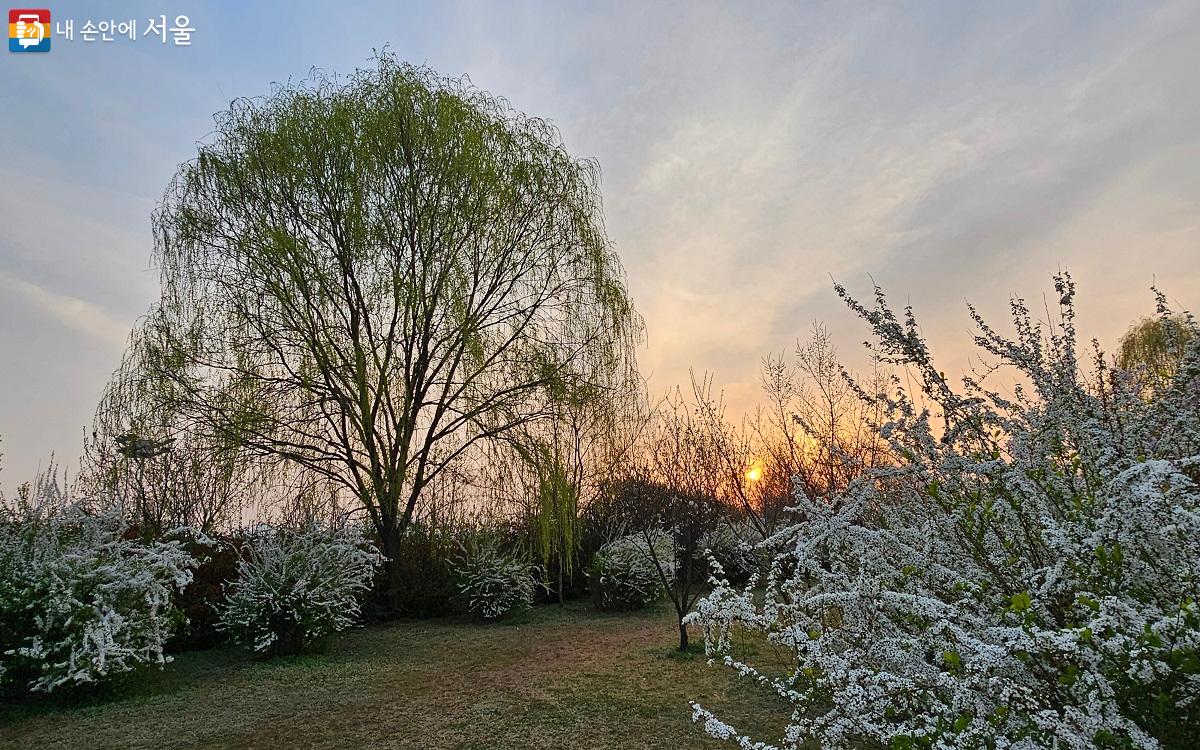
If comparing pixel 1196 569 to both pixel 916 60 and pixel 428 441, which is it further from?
pixel 428 441

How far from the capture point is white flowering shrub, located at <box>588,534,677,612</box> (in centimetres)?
1003

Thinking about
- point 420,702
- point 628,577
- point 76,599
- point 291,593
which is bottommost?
point 420,702

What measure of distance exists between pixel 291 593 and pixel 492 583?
3380 millimetres

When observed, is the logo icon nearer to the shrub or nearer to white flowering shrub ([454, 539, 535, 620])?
the shrub

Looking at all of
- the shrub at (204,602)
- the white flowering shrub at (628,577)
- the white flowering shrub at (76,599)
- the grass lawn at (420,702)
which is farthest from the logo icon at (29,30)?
the white flowering shrub at (628,577)

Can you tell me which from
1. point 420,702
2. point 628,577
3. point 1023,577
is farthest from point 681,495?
point 1023,577

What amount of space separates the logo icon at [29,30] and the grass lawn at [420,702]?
6.10 m

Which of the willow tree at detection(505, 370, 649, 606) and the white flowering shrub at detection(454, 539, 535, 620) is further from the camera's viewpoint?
the white flowering shrub at detection(454, 539, 535, 620)

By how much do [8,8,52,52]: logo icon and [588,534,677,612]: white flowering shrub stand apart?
30.2 ft

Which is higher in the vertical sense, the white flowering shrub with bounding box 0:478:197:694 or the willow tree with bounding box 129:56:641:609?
the willow tree with bounding box 129:56:641:609

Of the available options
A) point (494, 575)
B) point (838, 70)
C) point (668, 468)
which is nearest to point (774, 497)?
point (668, 468)

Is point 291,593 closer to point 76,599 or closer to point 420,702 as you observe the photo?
point 76,599

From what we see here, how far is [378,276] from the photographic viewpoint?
9.06m

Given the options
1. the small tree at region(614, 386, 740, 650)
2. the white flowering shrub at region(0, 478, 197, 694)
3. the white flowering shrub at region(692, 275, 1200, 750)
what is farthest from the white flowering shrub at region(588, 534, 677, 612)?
the white flowering shrub at region(692, 275, 1200, 750)
